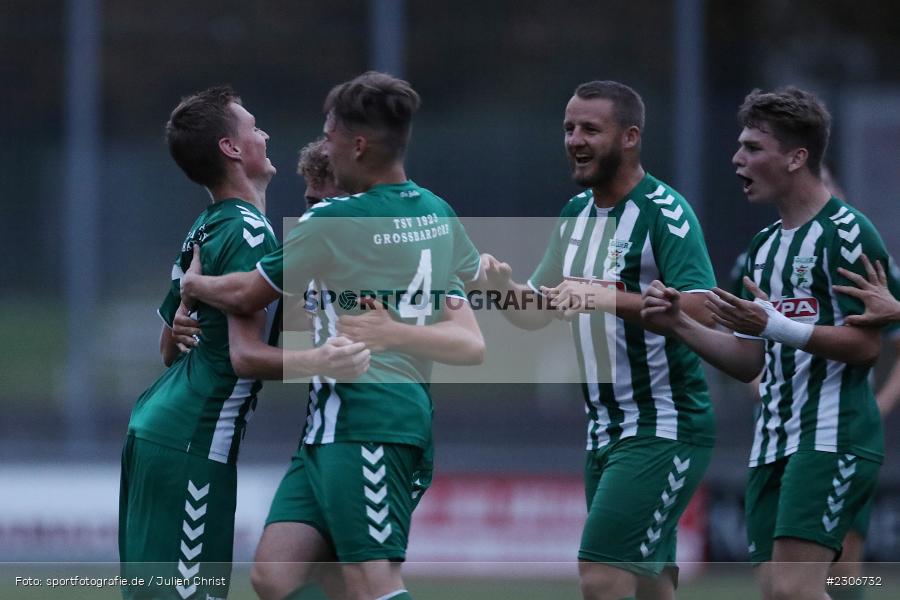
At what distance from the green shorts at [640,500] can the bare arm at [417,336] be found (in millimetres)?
947

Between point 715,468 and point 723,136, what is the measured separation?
319cm

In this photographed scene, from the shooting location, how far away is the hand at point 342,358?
4004 mm

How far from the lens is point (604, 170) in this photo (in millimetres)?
4941

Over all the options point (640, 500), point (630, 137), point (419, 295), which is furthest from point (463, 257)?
point (640, 500)

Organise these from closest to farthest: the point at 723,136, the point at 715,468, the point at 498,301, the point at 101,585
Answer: the point at 498,301 < the point at 101,585 < the point at 715,468 < the point at 723,136

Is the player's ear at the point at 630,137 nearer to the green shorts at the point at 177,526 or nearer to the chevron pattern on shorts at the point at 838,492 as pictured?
the chevron pattern on shorts at the point at 838,492

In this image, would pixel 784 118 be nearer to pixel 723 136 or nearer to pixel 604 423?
pixel 604 423

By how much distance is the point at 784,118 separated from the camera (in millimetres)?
4992

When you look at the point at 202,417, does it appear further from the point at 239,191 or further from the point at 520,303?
the point at 520,303

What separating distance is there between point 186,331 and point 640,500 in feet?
5.96

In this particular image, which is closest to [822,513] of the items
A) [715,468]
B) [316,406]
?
[316,406]

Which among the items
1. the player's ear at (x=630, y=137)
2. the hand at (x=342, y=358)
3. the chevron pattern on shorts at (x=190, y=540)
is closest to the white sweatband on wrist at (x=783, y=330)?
the player's ear at (x=630, y=137)

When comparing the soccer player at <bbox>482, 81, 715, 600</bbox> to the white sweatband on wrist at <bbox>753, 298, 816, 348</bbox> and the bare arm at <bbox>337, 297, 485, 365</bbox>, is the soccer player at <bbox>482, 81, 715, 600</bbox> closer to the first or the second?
the white sweatband on wrist at <bbox>753, 298, 816, 348</bbox>

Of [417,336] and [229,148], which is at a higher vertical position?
[229,148]
